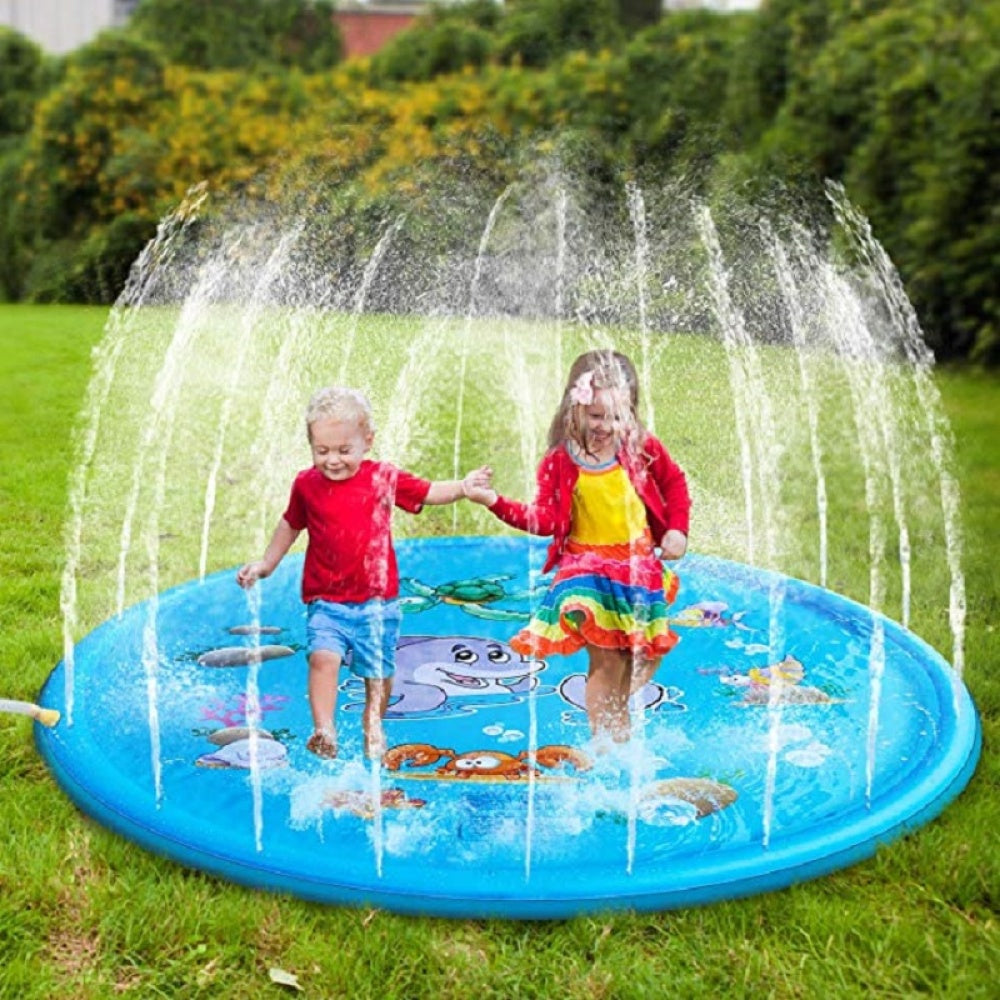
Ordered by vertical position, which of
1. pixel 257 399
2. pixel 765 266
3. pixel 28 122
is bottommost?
pixel 257 399

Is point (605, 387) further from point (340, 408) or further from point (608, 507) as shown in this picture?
point (340, 408)

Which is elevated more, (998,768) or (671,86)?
(671,86)

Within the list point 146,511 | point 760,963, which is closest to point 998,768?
point 760,963

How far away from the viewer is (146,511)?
6.68 m

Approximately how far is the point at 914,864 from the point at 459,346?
8533 millimetres

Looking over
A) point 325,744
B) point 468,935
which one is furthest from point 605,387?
point 468,935

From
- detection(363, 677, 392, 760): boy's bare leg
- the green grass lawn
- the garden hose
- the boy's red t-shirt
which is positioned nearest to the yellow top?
the boy's red t-shirt

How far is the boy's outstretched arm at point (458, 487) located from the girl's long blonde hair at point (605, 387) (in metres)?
0.31

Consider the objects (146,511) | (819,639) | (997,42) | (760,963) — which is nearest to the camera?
(760,963)

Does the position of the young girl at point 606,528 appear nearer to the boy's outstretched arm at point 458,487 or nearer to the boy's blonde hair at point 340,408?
the boy's outstretched arm at point 458,487

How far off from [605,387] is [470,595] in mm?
1672

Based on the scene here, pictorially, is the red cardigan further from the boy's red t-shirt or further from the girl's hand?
the boy's red t-shirt

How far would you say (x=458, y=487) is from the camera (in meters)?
3.55

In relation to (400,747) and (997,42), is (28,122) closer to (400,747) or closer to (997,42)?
(997,42)
